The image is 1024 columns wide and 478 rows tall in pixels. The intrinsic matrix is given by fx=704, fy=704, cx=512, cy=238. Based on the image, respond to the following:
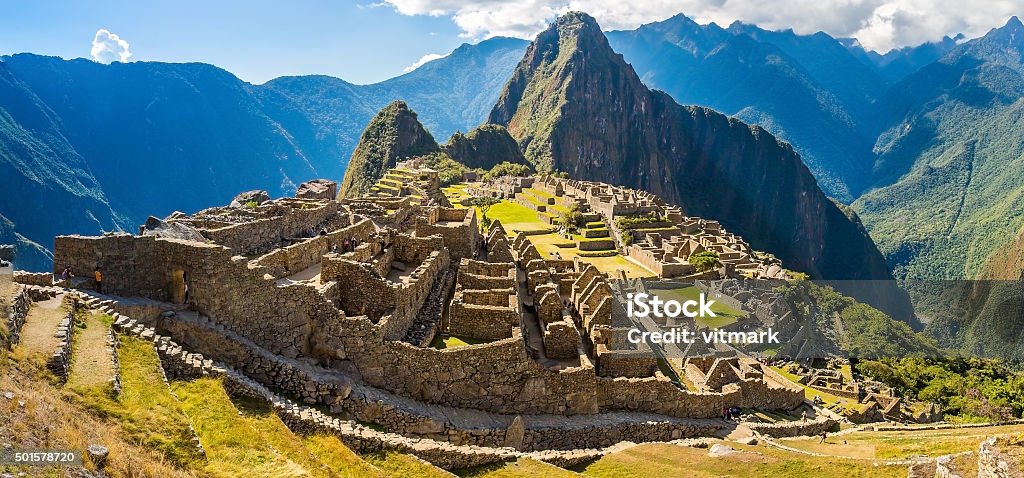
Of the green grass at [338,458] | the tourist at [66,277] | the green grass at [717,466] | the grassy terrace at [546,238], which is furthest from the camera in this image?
the grassy terrace at [546,238]

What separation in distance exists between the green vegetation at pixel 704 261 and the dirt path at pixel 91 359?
5109cm

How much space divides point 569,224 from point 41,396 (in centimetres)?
A: 6537

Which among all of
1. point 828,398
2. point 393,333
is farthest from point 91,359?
point 828,398

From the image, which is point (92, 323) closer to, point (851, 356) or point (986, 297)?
point (851, 356)

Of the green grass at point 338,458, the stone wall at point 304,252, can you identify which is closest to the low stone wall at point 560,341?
the stone wall at point 304,252

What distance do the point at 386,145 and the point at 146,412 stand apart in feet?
421

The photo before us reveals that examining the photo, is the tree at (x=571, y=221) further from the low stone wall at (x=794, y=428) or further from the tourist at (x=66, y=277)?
the tourist at (x=66, y=277)

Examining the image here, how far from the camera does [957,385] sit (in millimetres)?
45406

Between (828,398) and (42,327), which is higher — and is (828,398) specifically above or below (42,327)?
below

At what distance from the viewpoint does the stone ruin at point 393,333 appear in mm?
14492

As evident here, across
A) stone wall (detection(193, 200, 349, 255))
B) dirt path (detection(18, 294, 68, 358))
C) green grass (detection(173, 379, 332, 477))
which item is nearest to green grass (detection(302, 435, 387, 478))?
green grass (detection(173, 379, 332, 477))

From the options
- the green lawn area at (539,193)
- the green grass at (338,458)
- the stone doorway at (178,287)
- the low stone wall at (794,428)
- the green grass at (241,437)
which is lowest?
the low stone wall at (794,428)

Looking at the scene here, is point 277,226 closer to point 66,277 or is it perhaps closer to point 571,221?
point 66,277

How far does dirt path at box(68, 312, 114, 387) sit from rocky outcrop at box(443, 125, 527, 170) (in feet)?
480
